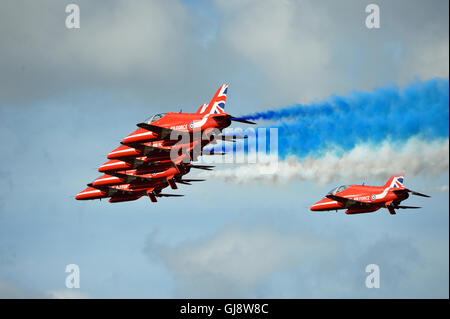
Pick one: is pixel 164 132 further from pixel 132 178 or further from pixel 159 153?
pixel 132 178

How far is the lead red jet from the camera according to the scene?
118 metres

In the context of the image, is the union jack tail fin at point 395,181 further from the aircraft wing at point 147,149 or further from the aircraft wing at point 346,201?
the aircraft wing at point 147,149

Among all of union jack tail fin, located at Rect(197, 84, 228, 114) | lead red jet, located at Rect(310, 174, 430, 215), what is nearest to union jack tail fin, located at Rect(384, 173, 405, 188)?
lead red jet, located at Rect(310, 174, 430, 215)

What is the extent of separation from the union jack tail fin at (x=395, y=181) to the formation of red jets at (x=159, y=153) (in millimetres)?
18927

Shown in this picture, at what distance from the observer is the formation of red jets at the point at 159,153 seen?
361ft

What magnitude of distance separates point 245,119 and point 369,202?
20170 mm

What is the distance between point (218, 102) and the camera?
11356 centimetres

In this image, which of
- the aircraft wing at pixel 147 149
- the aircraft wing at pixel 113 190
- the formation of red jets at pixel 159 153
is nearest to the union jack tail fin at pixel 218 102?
the formation of red jets at pixel 159 153

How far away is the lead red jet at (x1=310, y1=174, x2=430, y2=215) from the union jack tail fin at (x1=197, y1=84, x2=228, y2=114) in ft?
53.5

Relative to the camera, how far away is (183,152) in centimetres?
11381
